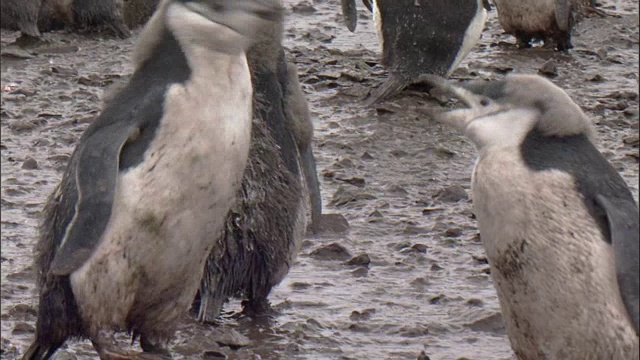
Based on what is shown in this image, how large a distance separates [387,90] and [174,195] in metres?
3.79

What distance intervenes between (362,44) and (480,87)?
485 cm

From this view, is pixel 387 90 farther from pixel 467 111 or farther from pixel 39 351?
pixel 39 351

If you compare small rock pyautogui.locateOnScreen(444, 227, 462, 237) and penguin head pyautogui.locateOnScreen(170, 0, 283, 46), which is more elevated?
penguin head pyautogui.locateOnScreen(170, 0, 283, 46)

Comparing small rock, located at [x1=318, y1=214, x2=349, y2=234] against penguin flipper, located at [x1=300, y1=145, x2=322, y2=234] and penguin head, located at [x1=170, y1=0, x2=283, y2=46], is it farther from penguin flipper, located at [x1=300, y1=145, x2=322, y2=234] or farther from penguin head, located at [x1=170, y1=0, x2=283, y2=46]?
penguin head, located at [x1=170, y1=0, x2=283, y2=46]

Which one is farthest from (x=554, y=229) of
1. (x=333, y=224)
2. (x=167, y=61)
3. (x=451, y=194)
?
(x=451, y=194)

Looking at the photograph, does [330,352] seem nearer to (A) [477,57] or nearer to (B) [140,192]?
(B) [140,192]

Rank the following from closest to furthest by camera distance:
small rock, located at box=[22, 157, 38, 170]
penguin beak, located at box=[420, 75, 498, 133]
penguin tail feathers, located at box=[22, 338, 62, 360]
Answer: penguin beak, located at box=[420, 75, 498, 133], penguin tail feathers, located at box=[22, 338, 62, 360], small rock, located at box=[22, 157, 38, 170]

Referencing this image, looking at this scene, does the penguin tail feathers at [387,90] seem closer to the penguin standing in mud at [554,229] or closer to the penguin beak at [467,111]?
the penguin beak at [467,111]

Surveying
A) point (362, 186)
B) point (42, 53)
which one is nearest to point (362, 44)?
point (42, 53)

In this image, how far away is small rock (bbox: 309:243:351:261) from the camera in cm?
484

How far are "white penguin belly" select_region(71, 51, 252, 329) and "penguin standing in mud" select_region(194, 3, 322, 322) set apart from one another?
0.72 metres

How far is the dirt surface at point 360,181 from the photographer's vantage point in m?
4.18

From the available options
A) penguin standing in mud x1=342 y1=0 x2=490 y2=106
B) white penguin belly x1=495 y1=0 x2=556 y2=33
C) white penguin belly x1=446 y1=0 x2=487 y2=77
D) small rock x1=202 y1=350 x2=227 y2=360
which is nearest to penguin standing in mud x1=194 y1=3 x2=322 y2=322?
small rock x1=202 y1=350 x2=227 y2=360

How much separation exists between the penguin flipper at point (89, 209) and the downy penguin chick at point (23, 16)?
5.10m
